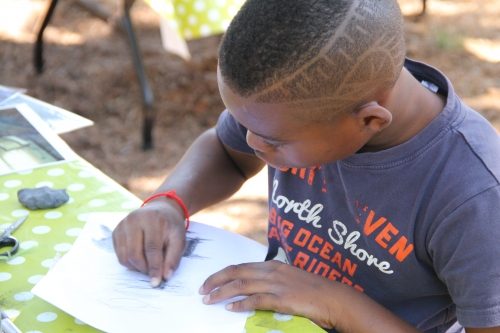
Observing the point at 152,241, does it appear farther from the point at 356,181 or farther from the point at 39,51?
the point at 39,51

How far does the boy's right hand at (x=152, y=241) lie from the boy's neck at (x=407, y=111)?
354 millimetres

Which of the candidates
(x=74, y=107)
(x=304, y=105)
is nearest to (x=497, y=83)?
(x=74, y=107)

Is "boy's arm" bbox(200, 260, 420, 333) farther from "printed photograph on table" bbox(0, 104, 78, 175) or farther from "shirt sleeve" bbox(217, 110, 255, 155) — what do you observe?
"printed photograph on table" bbox(0, 104, 78, 175)

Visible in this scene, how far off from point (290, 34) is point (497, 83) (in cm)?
288

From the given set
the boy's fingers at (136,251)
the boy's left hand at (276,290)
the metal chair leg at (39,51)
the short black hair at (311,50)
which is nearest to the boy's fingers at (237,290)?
the boy's left hand at (276,290)

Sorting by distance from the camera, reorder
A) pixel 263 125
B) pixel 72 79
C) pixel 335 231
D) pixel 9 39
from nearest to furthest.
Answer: pixel 263 125 → pixel 335 231 → pixel 72 79 → pixel 9 39

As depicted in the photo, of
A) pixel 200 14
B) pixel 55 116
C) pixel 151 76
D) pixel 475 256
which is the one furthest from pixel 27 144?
pixel 151 76

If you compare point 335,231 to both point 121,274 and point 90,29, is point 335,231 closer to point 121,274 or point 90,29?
point 121,274

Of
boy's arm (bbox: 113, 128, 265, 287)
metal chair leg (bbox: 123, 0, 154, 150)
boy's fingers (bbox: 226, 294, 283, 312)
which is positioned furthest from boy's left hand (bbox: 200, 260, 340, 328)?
metal chair leg (bbox: 123, 0, 154, 150)

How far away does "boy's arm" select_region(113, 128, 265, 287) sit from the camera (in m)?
0.93

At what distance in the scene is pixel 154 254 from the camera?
0.93 meters

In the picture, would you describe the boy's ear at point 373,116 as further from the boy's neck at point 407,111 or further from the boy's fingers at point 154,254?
the boy's fingers at point 154,254

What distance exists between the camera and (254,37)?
73cm

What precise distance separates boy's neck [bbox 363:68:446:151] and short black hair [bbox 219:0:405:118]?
0.09 metres
